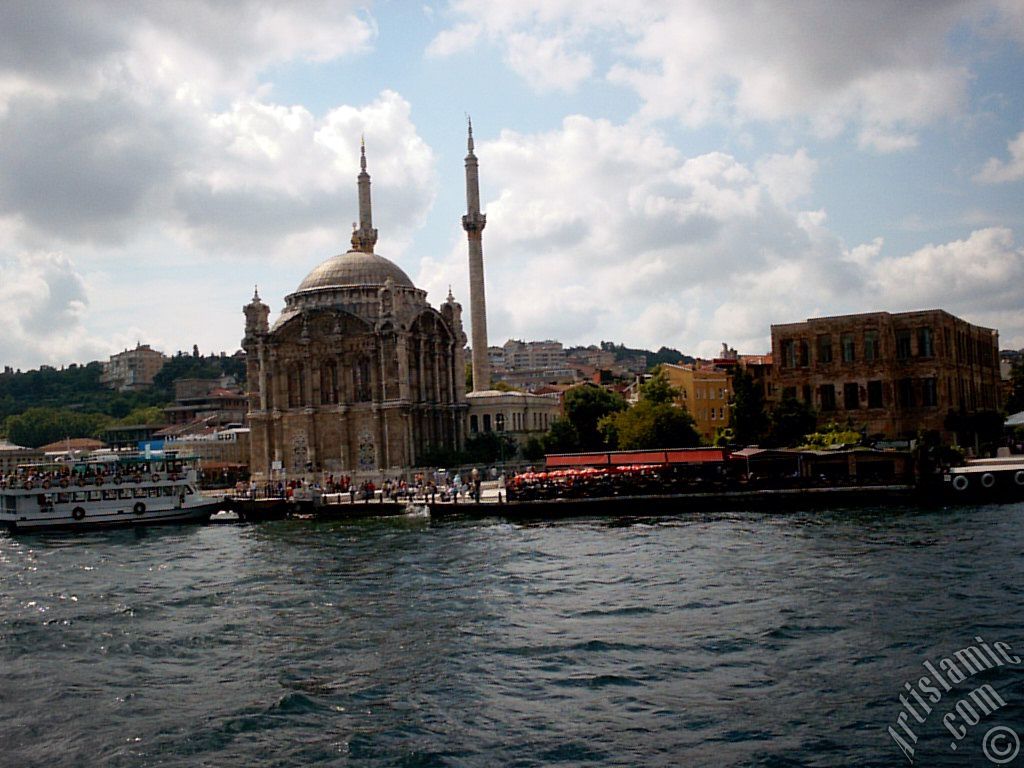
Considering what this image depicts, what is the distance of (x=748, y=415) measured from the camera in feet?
199

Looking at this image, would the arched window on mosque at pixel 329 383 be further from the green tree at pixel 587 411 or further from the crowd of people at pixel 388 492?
the green tree at pixel 587 411

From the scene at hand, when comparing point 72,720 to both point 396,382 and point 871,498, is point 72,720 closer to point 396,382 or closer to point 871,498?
point 871,498

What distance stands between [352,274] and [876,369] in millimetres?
35987

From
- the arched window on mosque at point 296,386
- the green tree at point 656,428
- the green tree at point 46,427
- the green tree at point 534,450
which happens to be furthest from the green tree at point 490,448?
the green tree at point 46,427

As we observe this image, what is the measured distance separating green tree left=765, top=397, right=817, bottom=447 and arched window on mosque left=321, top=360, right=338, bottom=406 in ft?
102

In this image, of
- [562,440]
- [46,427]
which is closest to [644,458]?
[562,440]

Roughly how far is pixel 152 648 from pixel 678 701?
10.8m

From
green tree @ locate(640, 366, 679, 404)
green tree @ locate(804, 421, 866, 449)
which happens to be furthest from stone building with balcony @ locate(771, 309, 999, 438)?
green tree @ locate(640, 366, 679, 404)

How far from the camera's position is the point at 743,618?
72.5 ft

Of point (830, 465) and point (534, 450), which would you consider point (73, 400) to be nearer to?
point (534, 450)

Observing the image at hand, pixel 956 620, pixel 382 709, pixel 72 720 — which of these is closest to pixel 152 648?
pixel 72 720

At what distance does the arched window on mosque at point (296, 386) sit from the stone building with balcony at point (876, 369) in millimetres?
31969

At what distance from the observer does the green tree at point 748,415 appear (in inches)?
2383

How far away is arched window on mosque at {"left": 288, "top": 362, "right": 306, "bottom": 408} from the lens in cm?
7894
